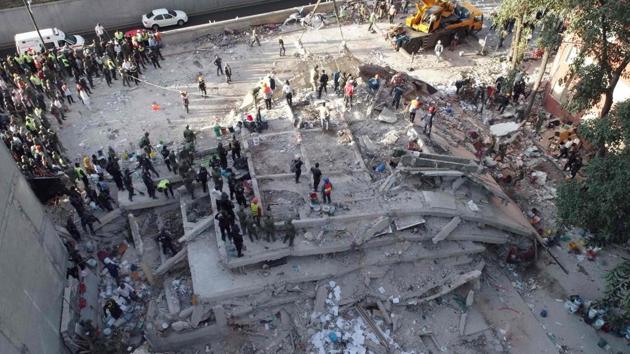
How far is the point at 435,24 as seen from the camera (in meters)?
23.4

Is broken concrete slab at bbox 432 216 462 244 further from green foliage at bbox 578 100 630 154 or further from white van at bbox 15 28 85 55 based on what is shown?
white van at bbox 15 28 85 55

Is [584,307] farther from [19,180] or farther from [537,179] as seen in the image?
[19,180]

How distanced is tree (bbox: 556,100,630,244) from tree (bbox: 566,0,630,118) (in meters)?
1.77

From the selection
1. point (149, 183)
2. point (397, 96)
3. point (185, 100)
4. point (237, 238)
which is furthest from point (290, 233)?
point (185, 100)

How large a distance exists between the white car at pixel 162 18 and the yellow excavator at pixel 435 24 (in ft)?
42.1

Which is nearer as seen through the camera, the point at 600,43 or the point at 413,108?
the point at 600,43

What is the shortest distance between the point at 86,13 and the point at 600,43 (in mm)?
25791

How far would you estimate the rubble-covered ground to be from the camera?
1275 centimetres

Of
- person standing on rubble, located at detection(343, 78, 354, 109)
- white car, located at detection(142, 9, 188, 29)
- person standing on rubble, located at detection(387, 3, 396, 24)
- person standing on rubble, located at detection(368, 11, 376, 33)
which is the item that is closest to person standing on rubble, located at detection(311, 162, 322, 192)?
person standing on rubble, located at detection(343, 78, 354, 109)

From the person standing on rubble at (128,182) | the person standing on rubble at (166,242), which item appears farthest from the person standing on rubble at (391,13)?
the person standing on rubble at (166,242)

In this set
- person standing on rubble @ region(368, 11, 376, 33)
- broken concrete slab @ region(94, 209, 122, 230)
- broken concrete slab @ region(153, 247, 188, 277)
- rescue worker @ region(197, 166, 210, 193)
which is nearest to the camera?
broken concrete slab @ region(153, 247, 188, 277)

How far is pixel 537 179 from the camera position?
17219mm

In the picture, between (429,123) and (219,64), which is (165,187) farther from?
(429,123)

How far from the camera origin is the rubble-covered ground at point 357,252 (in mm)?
12750
